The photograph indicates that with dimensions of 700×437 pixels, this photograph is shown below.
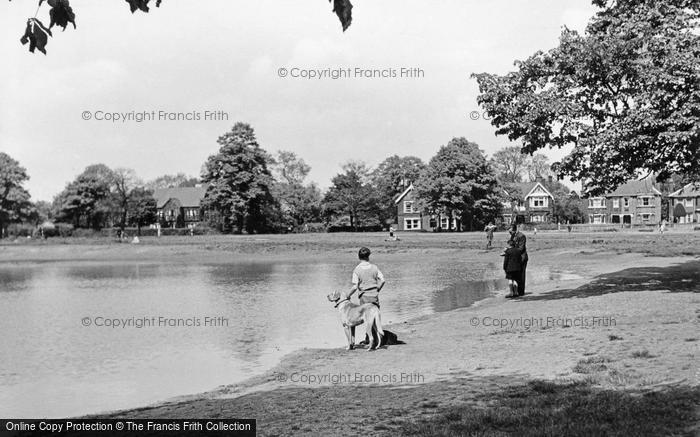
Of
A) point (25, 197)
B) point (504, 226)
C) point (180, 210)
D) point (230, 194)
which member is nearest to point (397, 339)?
point (230, 194)

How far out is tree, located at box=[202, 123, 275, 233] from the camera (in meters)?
92.0

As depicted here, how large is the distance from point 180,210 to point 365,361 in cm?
13281

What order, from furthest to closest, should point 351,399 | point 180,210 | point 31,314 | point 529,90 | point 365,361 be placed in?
point 180,210, point 31,314, point 529,90, point 365,361, point 351,399

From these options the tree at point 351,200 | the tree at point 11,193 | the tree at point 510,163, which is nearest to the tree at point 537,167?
the tree at point 510,163

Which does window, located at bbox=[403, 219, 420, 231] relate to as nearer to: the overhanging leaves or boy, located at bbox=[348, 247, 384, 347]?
boy, located at bbox=[348, 247, 384, 347]

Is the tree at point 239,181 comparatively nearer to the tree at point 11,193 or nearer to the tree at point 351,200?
the tree at point 351,200

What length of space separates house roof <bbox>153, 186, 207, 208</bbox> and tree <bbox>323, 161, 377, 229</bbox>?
40.7 meters

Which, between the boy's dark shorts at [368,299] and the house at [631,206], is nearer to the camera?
the boy's dark shorts at [368,299]

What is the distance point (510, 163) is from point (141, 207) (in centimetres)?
7685

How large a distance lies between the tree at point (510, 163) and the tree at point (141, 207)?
70.7 meters

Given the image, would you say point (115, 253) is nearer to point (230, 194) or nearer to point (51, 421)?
point (230, 194)

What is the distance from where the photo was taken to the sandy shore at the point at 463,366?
27.7ft

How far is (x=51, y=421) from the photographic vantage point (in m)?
9.27

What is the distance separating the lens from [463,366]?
1118 centimetres
